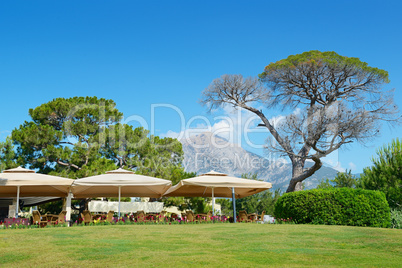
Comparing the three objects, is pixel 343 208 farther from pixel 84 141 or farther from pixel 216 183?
pixel 84 141

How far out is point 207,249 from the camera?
23.9 feet

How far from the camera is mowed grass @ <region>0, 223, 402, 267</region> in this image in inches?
A: 239

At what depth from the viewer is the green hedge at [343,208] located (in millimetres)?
12617

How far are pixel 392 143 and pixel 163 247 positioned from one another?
13.5 meters

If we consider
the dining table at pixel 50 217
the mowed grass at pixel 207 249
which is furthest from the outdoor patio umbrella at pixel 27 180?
the mowed grass at pixel 207 249

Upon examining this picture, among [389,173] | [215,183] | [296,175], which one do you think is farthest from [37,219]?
[296,175]

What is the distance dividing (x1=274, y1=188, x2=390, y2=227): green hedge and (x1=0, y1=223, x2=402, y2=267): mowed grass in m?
3.12

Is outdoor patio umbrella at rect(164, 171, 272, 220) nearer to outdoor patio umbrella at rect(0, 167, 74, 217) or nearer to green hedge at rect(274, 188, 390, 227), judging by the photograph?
green hedge at rect(274, 188, 390, 227)

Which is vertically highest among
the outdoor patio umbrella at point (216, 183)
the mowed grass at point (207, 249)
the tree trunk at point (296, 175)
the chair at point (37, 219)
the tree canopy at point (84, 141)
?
the tree canopy at point (84, 141)

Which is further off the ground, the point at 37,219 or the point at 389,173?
the point at 389,173

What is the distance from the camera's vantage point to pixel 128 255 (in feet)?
21.5

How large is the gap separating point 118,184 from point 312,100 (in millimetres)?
14707

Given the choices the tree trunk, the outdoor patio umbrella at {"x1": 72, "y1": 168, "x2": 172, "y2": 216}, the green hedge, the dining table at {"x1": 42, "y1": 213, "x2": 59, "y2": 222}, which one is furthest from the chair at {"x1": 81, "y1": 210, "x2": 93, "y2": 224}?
the tree trunk

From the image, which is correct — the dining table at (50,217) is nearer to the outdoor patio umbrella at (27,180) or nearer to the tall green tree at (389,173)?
the outdoor patio umbrella at (27,180)
